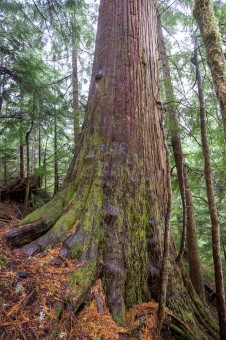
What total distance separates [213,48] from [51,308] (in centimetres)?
297

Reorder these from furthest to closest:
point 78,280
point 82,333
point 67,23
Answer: point 67,23 → point 78,280 → point 82,333

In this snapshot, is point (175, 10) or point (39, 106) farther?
point (175, 10)

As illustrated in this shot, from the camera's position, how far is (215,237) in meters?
2.89

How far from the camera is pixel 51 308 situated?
1622mm

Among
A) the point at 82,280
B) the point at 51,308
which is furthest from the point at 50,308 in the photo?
the point at 82,280

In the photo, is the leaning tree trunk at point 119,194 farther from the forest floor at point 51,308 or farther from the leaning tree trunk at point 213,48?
the leaning tree trunk at point 213,48

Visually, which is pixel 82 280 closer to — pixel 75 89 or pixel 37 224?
pixel 37 224

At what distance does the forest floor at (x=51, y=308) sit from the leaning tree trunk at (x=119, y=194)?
3.9 inches

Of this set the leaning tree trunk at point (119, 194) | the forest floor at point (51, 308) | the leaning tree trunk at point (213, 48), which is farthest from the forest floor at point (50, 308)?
the leaning tree trunk at point (213, 48)

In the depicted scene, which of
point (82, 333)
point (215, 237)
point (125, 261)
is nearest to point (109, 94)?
point (125, 261)

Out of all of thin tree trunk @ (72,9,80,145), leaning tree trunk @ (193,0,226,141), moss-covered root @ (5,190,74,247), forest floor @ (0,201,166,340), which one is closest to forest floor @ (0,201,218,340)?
forest floor @ (0,201,166,340)

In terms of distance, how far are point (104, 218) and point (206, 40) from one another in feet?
7.76

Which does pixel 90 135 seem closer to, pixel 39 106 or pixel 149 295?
pixel 149 295

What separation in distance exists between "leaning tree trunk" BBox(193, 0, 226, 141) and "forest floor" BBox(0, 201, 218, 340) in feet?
6.22
